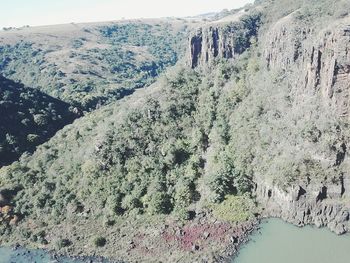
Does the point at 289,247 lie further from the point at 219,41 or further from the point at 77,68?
the point at 77,68

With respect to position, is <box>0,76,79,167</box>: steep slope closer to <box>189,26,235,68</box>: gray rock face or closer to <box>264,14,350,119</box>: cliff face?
<box>189,26,235,68</box>: gray rock face

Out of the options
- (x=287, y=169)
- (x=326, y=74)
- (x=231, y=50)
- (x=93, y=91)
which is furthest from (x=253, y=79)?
(x=93, y=91)

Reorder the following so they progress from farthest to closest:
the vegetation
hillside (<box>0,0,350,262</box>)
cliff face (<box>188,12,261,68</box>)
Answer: cliff face (<box>188,12,261,68</box>) → the vegetation → hillside (<box>0,0,350,262</box>)

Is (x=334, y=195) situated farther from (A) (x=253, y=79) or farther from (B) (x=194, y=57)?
(B) (x=194, y=57)

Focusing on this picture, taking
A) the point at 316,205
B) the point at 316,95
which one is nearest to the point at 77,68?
the point at 316,95

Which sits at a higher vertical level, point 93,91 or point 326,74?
point 326,74

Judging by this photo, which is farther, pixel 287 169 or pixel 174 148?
pixel 174 148

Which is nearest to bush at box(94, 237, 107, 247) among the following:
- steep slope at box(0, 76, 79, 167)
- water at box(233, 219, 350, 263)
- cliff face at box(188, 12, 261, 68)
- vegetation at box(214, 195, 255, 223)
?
vegetation at box(214, 195, 255, 223)

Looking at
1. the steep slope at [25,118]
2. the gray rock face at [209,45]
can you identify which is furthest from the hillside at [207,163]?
the steep slope at [25,118]
